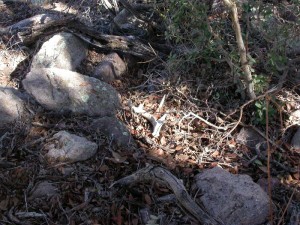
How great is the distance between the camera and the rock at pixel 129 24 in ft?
18.9

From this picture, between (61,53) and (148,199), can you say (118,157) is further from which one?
(61,53)

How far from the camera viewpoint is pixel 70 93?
439 centimetres

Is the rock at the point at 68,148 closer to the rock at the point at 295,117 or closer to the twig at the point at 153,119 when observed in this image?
the twig at the point at 153,119

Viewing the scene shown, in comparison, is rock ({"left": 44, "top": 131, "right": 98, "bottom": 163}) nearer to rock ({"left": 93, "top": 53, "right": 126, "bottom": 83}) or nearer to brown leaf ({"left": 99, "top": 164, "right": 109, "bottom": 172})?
brown leaf ({"left": 99, "top": 164, "right": 109, "bottom": 172})

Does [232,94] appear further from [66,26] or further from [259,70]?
[66,26]

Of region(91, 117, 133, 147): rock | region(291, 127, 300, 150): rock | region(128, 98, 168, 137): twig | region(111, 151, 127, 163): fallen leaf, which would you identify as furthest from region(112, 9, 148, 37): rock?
region(291, 127, 300, 150): rock

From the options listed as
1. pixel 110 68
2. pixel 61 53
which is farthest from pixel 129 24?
pixel 61 53

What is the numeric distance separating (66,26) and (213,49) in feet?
7.16

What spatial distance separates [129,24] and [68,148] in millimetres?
2875

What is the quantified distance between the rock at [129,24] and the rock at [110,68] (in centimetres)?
59

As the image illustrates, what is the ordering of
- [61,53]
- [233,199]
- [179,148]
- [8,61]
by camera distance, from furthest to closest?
[8,61]
[61,53]
[179,148]
[233,199]

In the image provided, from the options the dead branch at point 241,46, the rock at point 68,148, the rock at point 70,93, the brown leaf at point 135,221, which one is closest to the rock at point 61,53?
the rock at point 70,93

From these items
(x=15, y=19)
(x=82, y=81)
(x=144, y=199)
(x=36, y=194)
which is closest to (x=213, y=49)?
(x=82, y=81)

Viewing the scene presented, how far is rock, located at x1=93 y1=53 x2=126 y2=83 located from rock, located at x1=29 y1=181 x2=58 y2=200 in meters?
2.10
